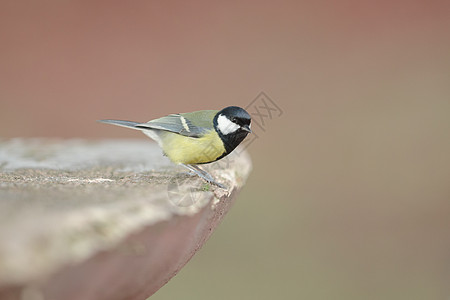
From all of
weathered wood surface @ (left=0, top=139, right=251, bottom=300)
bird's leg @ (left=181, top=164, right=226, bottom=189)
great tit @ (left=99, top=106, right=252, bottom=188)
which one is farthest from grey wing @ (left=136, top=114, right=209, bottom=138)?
weathered wood surface @ (left=0, top=139, right=251, bottom=300)

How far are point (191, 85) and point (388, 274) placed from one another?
2180mm

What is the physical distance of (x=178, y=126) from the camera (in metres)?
1.71

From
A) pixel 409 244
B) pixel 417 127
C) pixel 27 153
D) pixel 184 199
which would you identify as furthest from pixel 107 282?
pixel 417 127

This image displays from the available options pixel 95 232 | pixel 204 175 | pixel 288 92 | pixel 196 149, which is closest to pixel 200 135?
pixel 196 149

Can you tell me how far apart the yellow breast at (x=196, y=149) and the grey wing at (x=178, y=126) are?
0.06ft

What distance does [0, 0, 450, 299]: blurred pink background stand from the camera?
13.2ft

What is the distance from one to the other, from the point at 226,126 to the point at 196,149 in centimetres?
Result: 13

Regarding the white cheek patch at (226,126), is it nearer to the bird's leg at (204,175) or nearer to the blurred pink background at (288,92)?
the bird's leg at (204,175)

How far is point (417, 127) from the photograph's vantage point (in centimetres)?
424

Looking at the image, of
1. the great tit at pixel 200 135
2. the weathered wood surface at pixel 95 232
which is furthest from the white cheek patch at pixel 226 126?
the weathered wood surface at pixel 95 232

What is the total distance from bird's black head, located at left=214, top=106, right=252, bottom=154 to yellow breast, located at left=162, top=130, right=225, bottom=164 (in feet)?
0.07

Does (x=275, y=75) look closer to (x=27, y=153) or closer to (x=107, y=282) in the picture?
(x=27, y=153)

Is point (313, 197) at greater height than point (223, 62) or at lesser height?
lesser

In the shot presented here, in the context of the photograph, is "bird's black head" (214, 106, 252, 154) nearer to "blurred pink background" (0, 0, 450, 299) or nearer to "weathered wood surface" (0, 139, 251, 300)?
"weathered wood surface" (0, 139, 251, 300)
